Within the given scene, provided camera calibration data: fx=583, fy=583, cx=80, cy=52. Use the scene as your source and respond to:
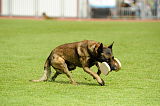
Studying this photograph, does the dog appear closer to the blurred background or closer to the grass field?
the grass field

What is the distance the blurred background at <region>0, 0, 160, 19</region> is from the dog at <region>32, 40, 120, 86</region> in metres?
29.3

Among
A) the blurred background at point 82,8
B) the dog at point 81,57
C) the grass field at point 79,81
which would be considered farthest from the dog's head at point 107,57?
the blurred background at point 82,8

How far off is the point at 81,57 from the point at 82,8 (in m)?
31.6

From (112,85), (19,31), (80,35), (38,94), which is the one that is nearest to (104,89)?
(112,85)

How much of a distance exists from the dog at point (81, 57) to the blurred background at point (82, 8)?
29.3 m

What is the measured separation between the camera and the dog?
10.9 m

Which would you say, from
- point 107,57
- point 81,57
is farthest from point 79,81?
point 107,57

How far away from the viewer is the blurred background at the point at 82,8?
134 feet

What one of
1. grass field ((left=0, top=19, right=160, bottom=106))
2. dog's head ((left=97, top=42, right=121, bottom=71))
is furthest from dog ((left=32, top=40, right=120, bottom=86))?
grass field ((left=0, top=19, right=160, bottom=106))

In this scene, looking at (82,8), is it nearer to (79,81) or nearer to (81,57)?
(79,81)

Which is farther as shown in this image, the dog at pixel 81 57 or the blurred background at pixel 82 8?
the blurred background at pixel 82 8

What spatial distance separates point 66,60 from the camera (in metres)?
11.5

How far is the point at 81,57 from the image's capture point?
36.6ft

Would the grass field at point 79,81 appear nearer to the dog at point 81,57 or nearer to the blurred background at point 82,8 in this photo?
the dog at point 81,57
